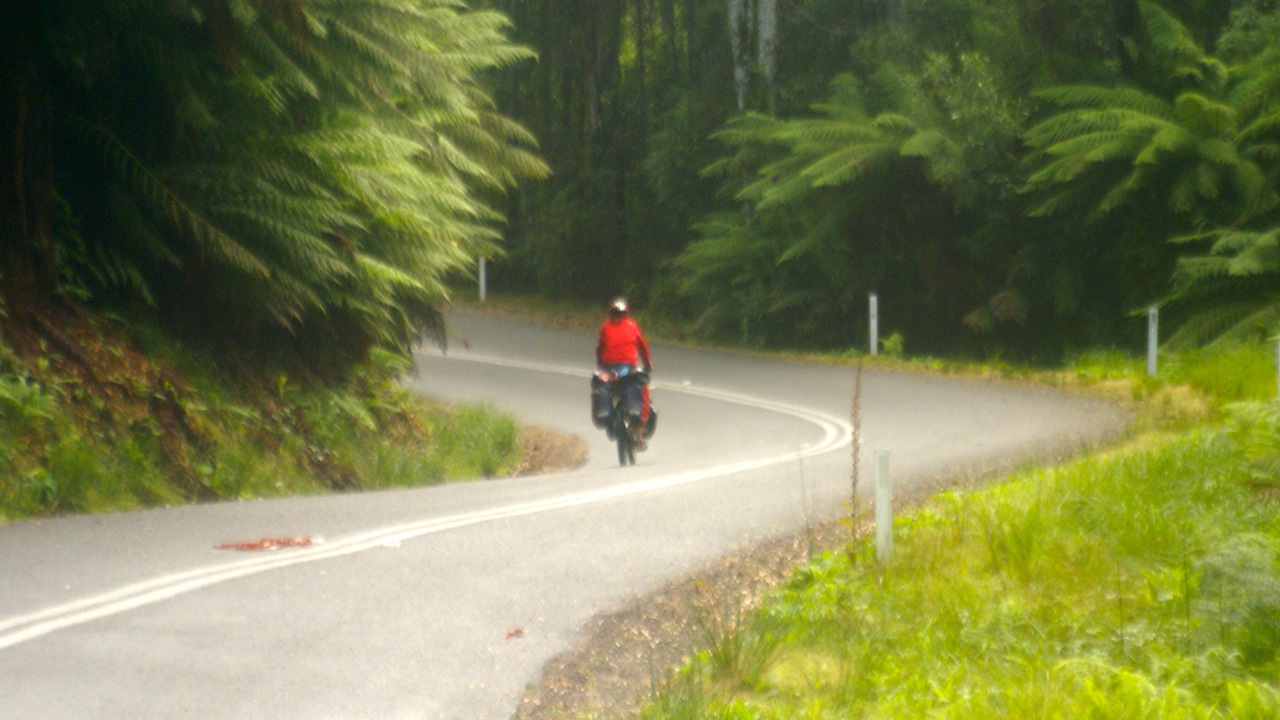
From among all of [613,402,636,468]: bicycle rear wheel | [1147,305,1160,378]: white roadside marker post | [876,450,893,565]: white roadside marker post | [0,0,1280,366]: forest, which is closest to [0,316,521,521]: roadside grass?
[0,0,1280,366]: forest

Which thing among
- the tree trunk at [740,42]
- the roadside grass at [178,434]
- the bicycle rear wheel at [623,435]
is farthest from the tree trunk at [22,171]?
the tree trunk at [740,42]

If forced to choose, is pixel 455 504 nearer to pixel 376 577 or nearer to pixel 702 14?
pixel 376 577

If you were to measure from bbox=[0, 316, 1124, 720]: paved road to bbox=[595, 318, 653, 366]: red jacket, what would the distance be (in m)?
1.32

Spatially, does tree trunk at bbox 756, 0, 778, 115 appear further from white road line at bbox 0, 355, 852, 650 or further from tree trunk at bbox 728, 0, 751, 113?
white road line at bbox 0, 355, 852, 650

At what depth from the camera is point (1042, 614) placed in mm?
7496

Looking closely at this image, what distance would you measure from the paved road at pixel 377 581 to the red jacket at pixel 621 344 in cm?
132

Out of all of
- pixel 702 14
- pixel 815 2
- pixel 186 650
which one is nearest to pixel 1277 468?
pixel 186 650

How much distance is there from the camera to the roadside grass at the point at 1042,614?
603 cm

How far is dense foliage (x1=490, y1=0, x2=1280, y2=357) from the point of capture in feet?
68.2

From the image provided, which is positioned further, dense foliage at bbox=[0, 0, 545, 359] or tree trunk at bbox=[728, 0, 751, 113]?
tree trunk at bbox=[728, 0, 751, 113]

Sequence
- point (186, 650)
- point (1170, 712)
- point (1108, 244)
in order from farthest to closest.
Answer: point (1108, 244) < point (186, 650) < point (1170, 712)

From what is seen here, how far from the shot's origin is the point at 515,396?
24.0 metres

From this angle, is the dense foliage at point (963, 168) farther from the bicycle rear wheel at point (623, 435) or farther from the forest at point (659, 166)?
the bicycle rear wheel at point (623, 435)

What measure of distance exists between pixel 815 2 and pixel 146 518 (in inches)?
1066
